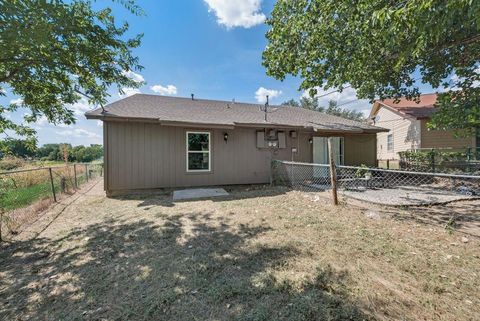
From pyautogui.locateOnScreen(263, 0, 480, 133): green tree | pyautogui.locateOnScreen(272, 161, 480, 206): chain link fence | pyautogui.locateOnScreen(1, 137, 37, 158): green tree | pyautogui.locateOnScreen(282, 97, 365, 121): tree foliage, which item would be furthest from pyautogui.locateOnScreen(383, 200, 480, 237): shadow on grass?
pyautogui.locateOnScreen(282, 97, 365, 121): tree foliage

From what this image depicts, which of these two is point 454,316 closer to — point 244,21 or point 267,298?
point 267,298

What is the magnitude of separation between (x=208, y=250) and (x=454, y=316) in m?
2.74

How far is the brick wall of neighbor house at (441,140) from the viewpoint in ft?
45.5

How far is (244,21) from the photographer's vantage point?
31.0ft

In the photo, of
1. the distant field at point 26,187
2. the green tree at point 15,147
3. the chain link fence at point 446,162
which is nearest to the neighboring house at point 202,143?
the distant field at point 26,187

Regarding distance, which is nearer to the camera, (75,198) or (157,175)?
(75,198)

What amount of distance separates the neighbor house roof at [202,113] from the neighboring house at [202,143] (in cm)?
3

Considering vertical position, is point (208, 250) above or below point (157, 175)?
below

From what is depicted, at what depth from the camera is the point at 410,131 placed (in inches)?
619

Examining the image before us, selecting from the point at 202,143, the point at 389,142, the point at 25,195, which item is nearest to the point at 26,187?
the point at 25,195

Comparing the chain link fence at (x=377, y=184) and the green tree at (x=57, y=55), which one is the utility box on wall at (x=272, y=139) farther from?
the green tree at (x=57, y=55)

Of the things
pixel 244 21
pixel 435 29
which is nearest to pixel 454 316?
pixel 435 29

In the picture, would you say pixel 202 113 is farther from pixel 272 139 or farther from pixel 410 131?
pixel 410 131

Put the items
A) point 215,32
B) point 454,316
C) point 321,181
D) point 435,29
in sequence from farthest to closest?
point 215,32 < point 321,181 < point 435,29 < point 454,316
